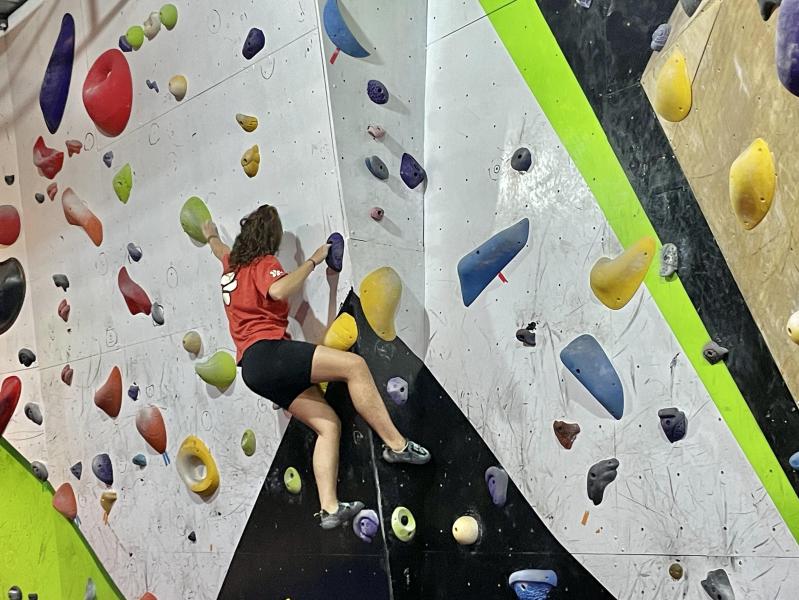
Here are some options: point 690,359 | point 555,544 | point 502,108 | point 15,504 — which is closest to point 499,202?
point 502,108

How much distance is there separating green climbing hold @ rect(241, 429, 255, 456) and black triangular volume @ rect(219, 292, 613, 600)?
281 mm

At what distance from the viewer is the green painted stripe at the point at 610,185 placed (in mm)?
2473

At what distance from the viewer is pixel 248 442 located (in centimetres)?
367

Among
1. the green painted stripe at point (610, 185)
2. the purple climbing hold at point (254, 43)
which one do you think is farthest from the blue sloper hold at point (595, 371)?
the purple climbing hold at point (254, 43)

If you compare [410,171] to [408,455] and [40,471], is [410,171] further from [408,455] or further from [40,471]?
[40,471]

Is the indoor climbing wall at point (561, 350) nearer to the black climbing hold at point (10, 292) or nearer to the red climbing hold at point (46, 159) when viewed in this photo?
the red climbing hold at point (46, 159)

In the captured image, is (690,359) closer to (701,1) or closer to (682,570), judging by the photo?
(682,570)

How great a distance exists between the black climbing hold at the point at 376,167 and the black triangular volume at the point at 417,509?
1.34ft

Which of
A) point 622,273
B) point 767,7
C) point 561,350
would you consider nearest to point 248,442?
point 561,350

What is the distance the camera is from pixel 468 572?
3115mm

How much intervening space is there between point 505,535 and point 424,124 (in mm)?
1391

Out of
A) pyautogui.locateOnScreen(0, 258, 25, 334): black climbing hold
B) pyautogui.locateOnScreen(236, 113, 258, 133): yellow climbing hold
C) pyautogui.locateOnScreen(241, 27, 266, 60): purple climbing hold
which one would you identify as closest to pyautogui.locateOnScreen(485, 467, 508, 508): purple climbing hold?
pyautogui.locateOnScreen(236, 113, 258, 133): yellow climbing hold

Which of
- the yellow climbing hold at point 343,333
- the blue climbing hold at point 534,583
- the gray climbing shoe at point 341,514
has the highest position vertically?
the yellow climbing hold at point 343,333

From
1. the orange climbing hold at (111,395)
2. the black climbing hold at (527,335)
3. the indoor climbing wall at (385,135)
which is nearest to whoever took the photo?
the black climbing hold at (527,335)
